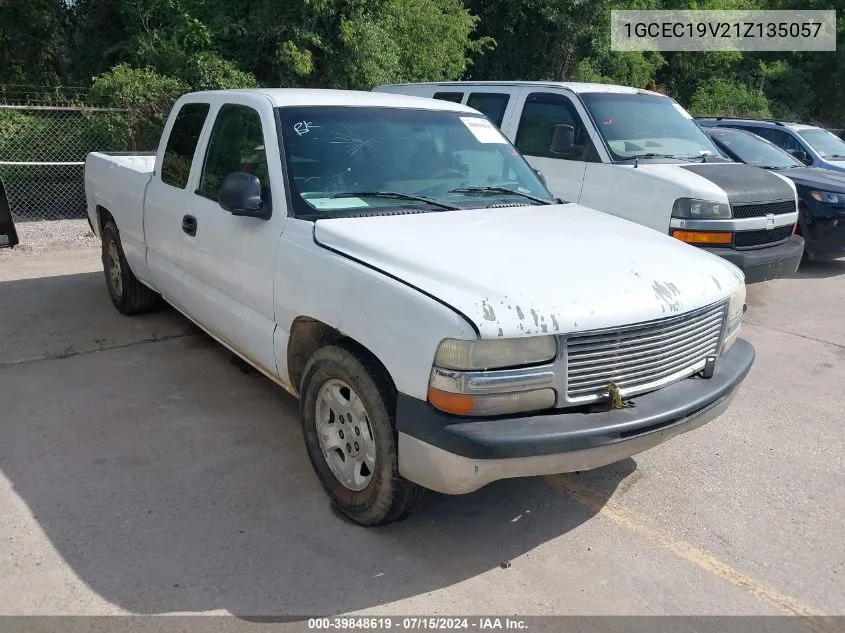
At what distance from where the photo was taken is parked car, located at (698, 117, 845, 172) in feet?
37.1

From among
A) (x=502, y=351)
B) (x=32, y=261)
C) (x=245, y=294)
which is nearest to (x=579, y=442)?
(x=502, y=351)

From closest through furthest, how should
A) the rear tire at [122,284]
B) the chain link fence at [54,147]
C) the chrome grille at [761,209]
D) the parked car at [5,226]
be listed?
the rear tire at [122,284]
the chrome grille at [761,209]
the parked car at [5,226]
the chain link fence at [54,147]

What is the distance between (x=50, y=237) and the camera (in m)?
9.56

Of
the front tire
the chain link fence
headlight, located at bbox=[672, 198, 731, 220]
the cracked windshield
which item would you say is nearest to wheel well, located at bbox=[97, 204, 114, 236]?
the cracked windshield

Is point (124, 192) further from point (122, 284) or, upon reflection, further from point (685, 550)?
point (685, 550)

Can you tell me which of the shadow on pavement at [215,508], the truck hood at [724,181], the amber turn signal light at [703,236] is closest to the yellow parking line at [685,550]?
the shadow on pavement at [215,508]

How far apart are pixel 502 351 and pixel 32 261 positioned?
739 cm

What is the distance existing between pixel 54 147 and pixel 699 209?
8412 mm

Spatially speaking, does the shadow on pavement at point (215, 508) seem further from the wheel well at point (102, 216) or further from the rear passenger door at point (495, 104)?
the rear passenger door at point (495, 104)

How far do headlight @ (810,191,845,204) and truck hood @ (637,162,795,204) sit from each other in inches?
73.9

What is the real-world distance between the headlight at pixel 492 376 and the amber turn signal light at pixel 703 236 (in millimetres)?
4063

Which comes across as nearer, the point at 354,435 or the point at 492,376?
the point at 492,376

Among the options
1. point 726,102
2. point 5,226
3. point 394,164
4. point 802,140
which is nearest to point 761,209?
point 394,164

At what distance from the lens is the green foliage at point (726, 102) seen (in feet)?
82.1
